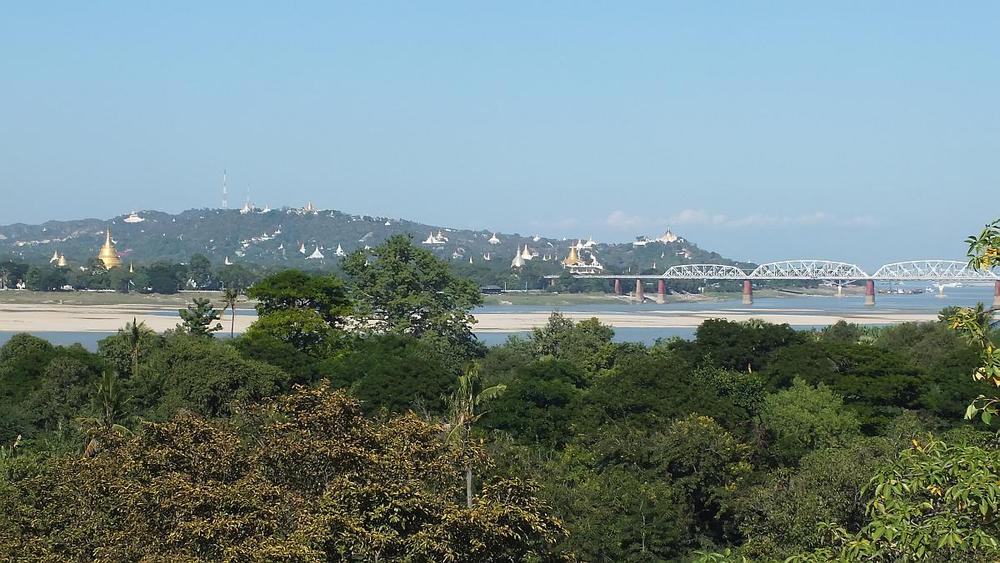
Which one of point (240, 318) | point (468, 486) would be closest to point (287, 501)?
point (468, 486)

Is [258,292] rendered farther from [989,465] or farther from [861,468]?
[989,465]

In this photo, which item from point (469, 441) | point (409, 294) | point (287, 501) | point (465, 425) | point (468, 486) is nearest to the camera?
point (287, 501)

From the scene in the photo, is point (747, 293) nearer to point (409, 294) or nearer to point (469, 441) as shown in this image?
point (409, 294)

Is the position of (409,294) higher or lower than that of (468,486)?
higher

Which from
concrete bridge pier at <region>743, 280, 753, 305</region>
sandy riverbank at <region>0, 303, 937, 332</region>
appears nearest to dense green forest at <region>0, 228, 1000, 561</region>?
sandy riverbank at <region>0, 303, 937, 332</region>

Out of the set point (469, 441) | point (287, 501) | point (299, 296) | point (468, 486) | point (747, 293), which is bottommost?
point (468, 486)

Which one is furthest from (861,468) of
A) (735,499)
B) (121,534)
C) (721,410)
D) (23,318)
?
(23,318)

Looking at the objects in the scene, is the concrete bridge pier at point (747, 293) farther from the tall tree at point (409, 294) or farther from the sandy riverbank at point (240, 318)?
the tall tree at point (409, 294)
